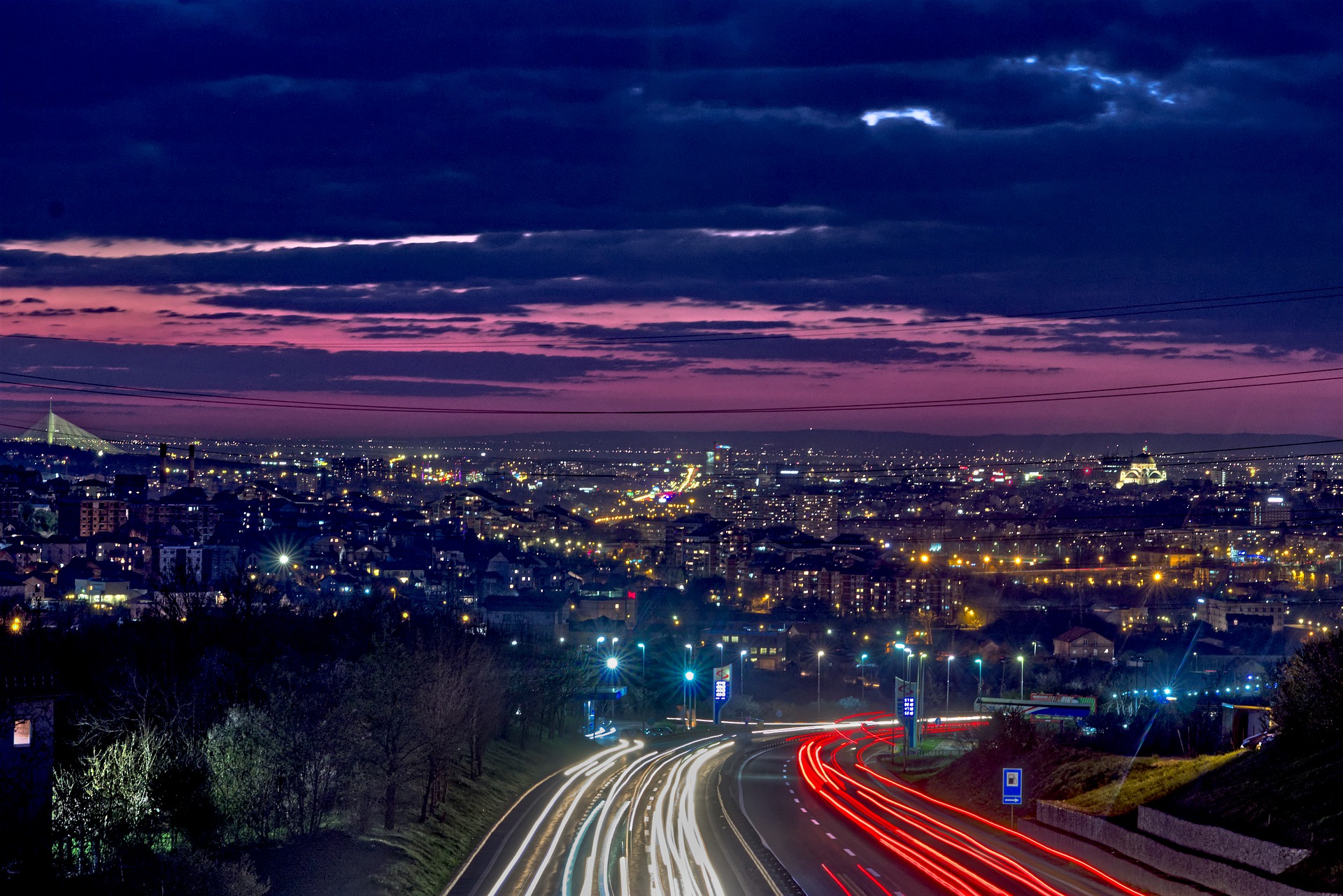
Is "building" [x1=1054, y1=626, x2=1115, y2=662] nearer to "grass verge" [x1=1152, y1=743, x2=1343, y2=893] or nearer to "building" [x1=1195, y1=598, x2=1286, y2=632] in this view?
"building" [x1=1195, y1=598, x2=1286, y2=632]

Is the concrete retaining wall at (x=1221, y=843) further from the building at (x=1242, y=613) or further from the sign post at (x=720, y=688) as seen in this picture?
the building at (x=1242, y=613)

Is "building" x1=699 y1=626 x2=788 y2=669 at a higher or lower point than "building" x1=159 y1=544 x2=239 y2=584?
lower

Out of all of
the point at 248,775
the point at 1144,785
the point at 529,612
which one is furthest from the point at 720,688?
the point at 529,612

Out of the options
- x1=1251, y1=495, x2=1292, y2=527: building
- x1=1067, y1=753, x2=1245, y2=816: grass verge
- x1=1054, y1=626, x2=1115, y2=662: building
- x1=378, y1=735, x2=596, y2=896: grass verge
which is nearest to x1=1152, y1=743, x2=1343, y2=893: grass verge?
x1=1067, y1=753, x2=1245, y2=816: grass verge

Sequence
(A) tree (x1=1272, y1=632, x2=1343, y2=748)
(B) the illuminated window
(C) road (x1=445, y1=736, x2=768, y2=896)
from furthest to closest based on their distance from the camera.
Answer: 1. (A) tree (x1=1272, y1=632, x2=1343, y2=748)
2. (C) road (x1=445, y1=736, x2=768, y2=896)
3. (B) the illuminated window

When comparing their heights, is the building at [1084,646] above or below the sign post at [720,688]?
below

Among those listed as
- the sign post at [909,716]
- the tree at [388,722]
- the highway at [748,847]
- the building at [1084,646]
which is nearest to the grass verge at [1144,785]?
the highway at [748,847]
